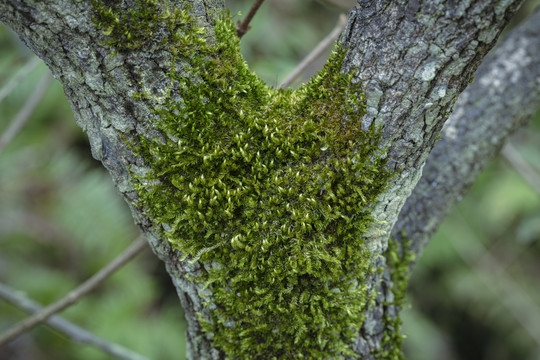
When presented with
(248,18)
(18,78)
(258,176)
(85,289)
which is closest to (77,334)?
(85,289)

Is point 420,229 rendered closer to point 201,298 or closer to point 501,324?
point 201,298

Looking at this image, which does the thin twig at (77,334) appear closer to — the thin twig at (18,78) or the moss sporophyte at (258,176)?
the thin twig at (18,78)

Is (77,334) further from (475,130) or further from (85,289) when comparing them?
(475,130)

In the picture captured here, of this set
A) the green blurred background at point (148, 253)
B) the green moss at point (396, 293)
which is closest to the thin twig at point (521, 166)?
the green moss at point (396, 293)

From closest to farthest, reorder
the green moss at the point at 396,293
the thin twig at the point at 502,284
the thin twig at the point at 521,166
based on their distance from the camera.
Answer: the green moss at the point at 396,293 → the thin twig at the point at 521,166 → the thin twig at the point at 502,284

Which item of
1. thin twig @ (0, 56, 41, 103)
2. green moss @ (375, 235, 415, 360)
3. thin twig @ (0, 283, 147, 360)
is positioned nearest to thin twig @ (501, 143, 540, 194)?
green moss @ (375, 235, 415, 360)
